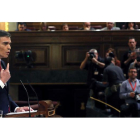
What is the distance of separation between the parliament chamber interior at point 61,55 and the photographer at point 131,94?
227 mm

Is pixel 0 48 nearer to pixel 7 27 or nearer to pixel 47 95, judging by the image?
pixel 7 27

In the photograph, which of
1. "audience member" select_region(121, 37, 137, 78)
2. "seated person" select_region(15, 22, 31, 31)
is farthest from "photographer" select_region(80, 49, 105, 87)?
"seated person" select_region(15, 22, 31, 31)

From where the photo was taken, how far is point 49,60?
9.52 feet

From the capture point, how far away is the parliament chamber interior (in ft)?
9.26

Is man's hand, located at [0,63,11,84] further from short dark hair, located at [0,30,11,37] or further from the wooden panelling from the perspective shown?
short dark hair, located at [0,30,11,37]

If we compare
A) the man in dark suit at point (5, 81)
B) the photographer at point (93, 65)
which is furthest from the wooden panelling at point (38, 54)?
the photographer at point (93, 65)

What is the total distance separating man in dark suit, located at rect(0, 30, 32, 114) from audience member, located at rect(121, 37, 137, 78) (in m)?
1.01

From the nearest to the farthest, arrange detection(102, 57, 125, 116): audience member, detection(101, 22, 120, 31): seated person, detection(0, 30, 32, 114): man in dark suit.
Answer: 1. detection(0, 30, 32, 114): man in dark suit
2. detection(102, 57, 125, 116): audience member
3. detection(101, 22, 120, 31): seated person

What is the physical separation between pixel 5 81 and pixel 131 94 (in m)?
1.13

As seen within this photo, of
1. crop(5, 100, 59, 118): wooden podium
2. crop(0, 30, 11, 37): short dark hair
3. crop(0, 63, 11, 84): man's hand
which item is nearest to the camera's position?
crop(5, 100, 59, 118): wooden podium

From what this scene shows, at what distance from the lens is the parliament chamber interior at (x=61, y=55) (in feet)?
9.26

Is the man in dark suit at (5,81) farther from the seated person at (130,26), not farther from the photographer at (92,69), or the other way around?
the seated person at (130,26)

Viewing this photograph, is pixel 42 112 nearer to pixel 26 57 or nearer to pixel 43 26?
pixel 26 57

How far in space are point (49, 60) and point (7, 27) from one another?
1.60 ft
